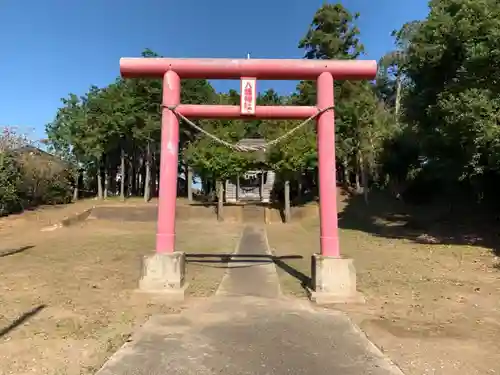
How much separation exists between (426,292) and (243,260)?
5.53 meters

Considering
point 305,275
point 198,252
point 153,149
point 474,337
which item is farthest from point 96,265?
point 153,149

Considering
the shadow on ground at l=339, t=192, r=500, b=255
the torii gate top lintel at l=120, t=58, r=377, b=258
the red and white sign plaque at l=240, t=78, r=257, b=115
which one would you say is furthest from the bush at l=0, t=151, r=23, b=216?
the red and white sign plaque at l=240, t=78, r=257, b=115

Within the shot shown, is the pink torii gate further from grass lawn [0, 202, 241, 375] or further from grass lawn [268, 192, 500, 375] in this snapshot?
grass lawn [268, 192, 500, 375]

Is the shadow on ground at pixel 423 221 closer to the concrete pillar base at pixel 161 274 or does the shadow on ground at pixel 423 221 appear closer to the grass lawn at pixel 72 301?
the grass lawn at pixel 72 301

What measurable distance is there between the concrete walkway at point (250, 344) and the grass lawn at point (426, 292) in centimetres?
45

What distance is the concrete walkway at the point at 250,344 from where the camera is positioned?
409 cm

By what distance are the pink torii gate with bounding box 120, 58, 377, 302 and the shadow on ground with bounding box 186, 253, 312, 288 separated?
108 inches

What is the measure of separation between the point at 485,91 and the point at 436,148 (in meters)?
4.36

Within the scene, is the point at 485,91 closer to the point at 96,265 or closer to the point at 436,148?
the point at 436,148

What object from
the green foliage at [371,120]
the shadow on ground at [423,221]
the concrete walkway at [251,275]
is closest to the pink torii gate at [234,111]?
the concrete walkway at [251,275]

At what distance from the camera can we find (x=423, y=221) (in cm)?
2272

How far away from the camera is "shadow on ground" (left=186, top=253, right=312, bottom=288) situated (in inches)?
435

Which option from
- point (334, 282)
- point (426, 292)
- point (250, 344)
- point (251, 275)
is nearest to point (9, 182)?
point (251, 275)

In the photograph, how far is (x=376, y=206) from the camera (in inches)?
1158
